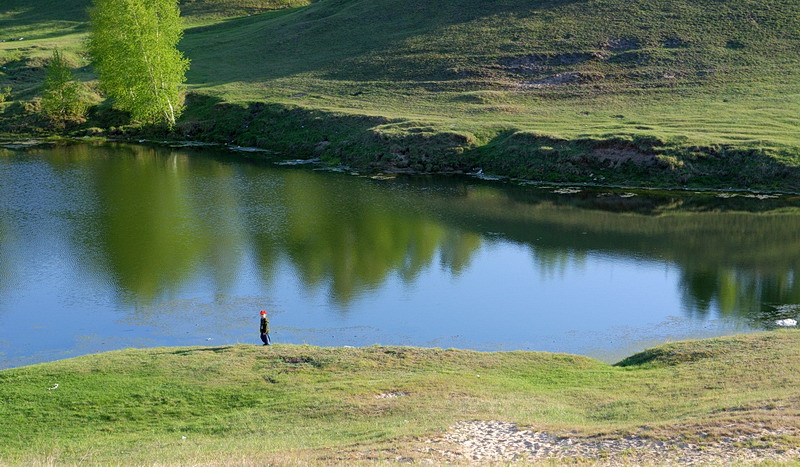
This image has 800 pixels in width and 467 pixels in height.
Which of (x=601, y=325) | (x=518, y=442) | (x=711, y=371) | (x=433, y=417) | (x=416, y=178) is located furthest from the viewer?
(x=416, y=178)

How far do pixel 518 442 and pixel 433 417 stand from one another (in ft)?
10.5

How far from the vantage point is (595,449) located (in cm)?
1978

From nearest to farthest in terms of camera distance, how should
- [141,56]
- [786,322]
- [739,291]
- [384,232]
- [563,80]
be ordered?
[786,322]
[739,291]
[384,232]
[141,56]
[563,80]

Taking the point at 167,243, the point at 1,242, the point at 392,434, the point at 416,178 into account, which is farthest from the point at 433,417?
the point at 416,178

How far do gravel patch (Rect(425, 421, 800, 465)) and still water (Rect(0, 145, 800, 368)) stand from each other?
13.7 meters

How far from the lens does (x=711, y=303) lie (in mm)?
39875

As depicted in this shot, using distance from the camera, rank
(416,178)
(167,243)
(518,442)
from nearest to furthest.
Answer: (518,442)
(167,243)
(416,178)

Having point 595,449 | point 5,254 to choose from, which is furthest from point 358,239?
point 595,449

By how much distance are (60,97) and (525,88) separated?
5199cm

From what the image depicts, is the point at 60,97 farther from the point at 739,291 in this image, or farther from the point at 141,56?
the point at 739,291

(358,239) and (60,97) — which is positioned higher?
(60,97)

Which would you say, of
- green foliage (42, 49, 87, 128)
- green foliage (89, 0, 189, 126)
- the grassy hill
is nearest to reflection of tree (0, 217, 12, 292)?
the grassy hill

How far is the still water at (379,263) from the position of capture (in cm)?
3647

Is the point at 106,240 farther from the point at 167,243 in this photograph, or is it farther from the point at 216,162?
the point at 216,162
